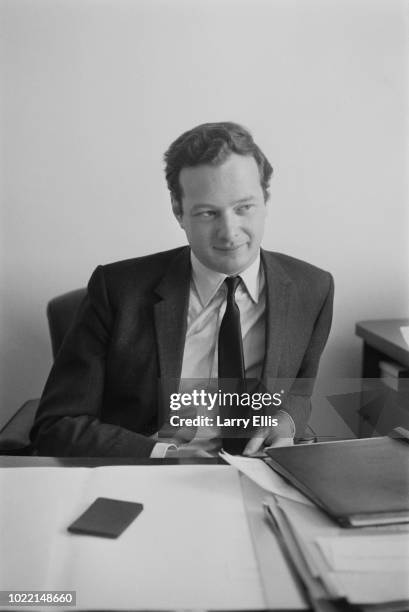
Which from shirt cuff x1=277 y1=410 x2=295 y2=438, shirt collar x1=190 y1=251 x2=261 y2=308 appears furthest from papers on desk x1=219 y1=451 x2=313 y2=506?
shirt collar x1=190 y1=251 x2=261 y2=308

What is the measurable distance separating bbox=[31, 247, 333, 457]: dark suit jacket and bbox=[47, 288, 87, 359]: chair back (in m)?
0.26

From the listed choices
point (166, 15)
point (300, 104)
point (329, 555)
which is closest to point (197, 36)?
point (166, 15)

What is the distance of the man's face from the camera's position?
0.98 meters

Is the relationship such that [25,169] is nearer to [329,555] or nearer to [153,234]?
[153,234]

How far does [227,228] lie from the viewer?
1000mm

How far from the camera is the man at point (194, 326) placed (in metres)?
0.97

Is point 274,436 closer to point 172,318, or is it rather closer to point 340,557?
point 172,318

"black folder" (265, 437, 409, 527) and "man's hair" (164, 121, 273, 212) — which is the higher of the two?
"man's hair" (164, 121, 273, 212)

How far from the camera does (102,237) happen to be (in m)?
1.28

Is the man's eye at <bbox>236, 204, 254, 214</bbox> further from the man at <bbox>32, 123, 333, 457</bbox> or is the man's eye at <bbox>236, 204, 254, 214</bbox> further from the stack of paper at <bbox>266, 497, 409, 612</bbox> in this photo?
the stack of paper at <bbox>266, 497, 409, 612</bbox>

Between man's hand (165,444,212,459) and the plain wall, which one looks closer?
man's hand (165,444,212,459)

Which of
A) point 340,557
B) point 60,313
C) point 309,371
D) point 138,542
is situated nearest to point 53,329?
point 60,313

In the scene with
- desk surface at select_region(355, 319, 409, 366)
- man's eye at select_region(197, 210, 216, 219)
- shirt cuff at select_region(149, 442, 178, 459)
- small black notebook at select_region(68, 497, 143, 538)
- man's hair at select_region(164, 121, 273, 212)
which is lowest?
shirt cuff at select_region(149, 442, 178, 459)

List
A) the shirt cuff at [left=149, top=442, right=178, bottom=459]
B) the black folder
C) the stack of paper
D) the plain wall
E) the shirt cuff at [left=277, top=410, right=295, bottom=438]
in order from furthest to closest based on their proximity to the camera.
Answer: the plain wall, the shirt cuff at [left=277, top=410, right=295, bottom=438], the shirt cuff at [left=149, top=442, right=178, bottom=459], the black folder, the stack of paper
